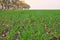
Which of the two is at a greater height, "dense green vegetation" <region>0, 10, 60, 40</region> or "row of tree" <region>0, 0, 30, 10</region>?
"row of tree" <region>0, 0, 30, 10</region>

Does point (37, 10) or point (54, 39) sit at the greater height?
point (37, 10)

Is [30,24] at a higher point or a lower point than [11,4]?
lower

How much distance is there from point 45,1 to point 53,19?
0.23 m

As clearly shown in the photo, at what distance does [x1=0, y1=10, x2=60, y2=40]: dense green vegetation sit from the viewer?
152 centimetres

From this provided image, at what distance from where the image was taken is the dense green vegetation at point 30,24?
1.52m

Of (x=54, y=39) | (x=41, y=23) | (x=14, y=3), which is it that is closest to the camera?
(x=54, y=39)

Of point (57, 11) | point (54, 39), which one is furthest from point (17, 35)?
point (57, 11)

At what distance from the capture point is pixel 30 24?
1.59 meters

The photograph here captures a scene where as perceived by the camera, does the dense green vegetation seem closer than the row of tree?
Yes

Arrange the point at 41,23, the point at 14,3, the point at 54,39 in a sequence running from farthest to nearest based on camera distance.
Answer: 1. the point at 14,3
2. the point at 41,23
3. the point at 54,39

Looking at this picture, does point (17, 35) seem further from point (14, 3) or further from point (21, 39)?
point (14, 3)

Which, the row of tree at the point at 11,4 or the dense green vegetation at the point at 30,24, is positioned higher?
the row of tree at the point at 11,4

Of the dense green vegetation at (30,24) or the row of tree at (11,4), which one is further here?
the row of tree at (11,4)

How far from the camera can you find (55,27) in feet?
5.04
